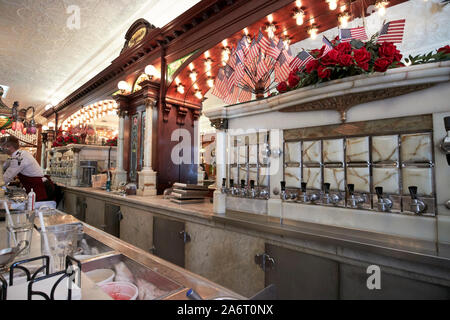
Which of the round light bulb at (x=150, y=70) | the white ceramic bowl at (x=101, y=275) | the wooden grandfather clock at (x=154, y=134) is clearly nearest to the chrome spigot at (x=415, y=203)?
the white ceramic bowl at (x=101, y=275)

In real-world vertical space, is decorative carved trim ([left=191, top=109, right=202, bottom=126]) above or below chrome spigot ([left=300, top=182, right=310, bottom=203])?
above

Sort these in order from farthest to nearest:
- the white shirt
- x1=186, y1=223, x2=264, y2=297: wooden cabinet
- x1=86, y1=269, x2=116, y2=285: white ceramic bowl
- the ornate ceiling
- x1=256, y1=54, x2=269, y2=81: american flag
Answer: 1. the ornate ceiling
2. the white shirt
3. x1=256, y1=54, x2=269, y2=81: american flag
4. x1=186, y1=223, x2=264, y2=297: wooden cabinet
5. x1=86, y1=269, x2=116, y2=285: white ceramic bowl

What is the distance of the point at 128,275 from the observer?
112cm

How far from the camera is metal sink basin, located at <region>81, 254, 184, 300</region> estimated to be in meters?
0.93

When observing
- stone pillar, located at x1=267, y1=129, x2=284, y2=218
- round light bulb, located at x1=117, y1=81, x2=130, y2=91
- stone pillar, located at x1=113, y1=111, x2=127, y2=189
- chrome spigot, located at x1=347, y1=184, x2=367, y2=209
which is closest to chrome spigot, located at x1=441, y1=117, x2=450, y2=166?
chrome spigot, located at x1=347, y1=184, x2=367, y2=209

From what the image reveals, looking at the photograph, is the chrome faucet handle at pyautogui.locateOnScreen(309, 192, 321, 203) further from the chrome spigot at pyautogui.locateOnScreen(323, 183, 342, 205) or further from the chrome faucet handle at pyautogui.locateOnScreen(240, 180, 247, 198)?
the chrome faucet handle at pyautogui.locateOnScreen(240, 180, 247, 198)

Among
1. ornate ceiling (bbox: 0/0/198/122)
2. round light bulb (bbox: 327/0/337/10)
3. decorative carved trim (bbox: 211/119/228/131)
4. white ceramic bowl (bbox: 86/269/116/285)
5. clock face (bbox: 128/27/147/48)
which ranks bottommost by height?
white ceramic bowl (bbox: 86/269/116/285)

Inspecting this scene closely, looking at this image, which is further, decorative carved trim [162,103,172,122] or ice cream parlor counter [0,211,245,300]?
decorative carved trim [162,103,172,122]

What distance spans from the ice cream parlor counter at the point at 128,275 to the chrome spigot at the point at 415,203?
1251mm

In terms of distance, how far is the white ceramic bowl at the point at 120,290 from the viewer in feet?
2.98

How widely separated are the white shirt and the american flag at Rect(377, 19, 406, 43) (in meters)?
5.59

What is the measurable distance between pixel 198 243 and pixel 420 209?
1.95 m
